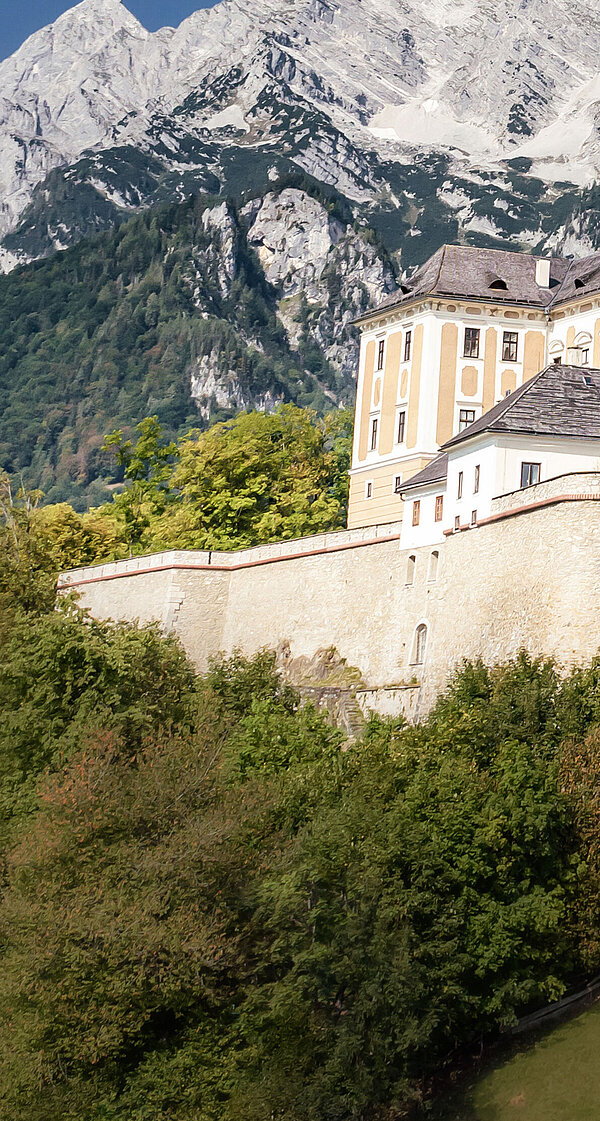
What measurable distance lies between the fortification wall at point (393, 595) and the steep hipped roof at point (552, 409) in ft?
6.97

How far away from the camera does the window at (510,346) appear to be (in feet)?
214

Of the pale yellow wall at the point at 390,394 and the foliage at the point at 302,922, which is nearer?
the foliage at the point at 302,922

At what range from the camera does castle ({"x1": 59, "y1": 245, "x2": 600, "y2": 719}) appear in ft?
139

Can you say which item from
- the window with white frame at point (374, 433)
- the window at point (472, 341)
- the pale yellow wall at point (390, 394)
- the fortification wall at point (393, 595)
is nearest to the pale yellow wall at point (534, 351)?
the window at point (472, 341)

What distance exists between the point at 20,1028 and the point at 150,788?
615 cm

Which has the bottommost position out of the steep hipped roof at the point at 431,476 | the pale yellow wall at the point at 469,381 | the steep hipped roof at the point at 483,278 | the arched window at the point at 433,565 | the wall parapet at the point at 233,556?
the arched window at the point at 433,565

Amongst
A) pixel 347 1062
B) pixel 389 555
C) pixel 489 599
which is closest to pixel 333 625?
pixel 389 555

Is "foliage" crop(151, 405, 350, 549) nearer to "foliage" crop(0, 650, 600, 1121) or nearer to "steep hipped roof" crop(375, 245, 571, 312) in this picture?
"steep hipped roof" crop(375, 245, 571, 312)

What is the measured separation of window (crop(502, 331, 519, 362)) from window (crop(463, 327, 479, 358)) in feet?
3.50

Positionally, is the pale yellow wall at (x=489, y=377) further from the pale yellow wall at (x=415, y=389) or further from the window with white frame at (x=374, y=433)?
the window with white frame at (x=374, y=433)

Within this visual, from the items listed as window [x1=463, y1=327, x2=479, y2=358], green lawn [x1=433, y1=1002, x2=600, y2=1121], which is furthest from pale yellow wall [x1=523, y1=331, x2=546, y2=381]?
green lawn [x1=433, y1=1002, x2=600, y2=1121]

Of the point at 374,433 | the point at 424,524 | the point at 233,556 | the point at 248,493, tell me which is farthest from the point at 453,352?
the point at 424,524

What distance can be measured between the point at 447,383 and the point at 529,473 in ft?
66.1

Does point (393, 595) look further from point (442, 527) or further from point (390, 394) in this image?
point (390, 394)
